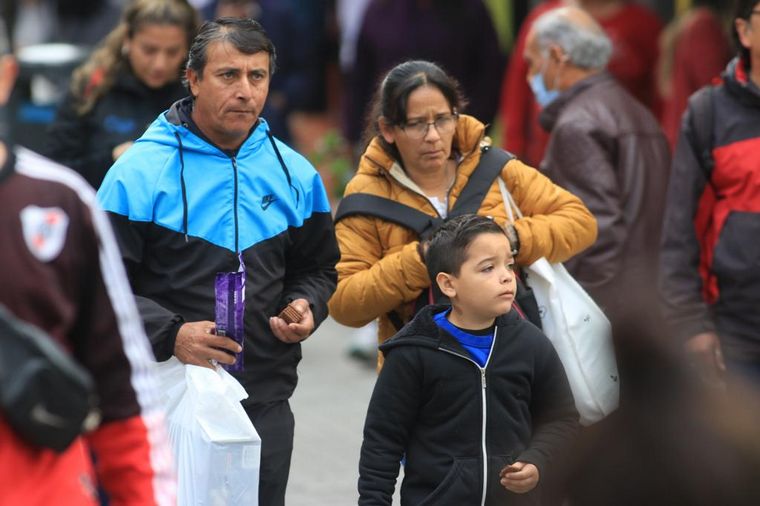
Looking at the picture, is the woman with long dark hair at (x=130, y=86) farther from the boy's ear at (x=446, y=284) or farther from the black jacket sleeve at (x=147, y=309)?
the boy's ear at (x=446, y=284)

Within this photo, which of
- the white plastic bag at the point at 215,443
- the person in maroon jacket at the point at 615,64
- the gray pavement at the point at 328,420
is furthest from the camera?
the person in maroon jacket at the point at 615,64

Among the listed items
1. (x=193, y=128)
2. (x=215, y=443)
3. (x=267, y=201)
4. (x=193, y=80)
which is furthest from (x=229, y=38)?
(x=215, y=443)

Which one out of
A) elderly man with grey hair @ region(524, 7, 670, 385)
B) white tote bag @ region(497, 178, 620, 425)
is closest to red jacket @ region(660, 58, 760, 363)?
elderly man with grey hair @ region(524, 7, 670, 385)

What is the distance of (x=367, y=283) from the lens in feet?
15.5

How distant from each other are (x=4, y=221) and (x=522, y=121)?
5.42 meters

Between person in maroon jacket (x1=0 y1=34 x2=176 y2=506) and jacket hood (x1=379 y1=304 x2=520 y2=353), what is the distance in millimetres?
1473

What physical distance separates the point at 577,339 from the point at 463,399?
67 centimetres

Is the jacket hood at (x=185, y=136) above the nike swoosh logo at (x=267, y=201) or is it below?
above

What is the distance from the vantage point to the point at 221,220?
4410 millimetres

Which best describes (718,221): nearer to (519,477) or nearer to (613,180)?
(613,180)

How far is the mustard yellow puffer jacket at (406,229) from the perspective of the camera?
15.7 feet

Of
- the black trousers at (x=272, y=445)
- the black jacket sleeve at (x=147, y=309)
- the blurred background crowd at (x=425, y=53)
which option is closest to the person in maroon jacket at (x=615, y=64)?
the blurred background crowd at (x=425, y=53)

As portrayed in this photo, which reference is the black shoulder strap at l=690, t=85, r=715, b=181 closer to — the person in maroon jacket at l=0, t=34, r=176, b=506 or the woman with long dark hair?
the woman with long dark hair

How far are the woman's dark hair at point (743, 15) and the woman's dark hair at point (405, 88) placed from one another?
1149 mm
